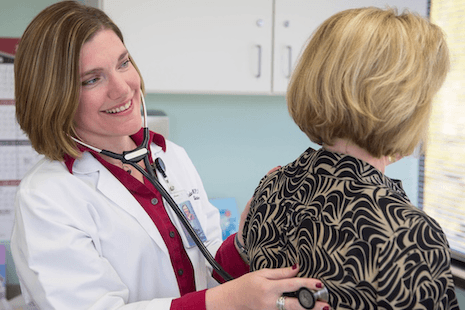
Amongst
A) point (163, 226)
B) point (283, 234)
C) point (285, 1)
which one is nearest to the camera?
point (283, 234)

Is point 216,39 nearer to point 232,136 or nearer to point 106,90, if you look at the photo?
point 232,136

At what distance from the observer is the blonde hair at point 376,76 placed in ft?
2.36

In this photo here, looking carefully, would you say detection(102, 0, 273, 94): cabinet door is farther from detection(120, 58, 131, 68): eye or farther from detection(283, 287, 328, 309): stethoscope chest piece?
detection(283, 287, 328, 309): stethoscope chest piece

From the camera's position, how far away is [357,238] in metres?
0.69

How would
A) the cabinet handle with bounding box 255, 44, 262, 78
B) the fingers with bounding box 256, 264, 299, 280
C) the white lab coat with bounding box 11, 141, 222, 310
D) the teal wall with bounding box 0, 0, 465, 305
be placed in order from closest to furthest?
the fingers with bounding box 256, 264, 299, 280, the white lab coat with bounding box 11, 141, 222, 310, the cabinet handle with bounding box 255, 44, 262, 78, the teal wall with bounding box 0, 0, 465, 305

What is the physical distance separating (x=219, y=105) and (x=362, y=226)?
1.63m

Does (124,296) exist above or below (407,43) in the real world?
below

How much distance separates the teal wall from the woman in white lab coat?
3.26 ft

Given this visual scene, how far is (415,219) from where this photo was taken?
660mm

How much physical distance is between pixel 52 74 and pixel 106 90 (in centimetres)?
13

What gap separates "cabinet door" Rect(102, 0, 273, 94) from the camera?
1741mm

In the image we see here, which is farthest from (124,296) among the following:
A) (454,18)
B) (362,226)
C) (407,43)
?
(454,18)

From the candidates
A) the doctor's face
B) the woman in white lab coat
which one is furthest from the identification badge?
the doctor's face

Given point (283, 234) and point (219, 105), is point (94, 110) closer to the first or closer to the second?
point (283, 234)
